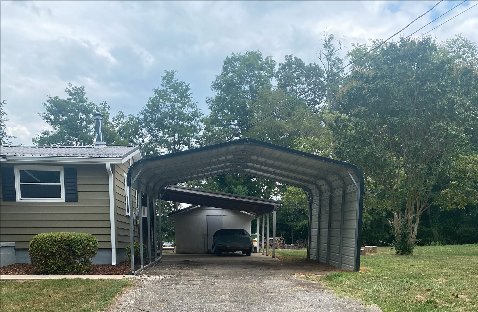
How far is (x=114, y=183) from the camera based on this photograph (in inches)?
428

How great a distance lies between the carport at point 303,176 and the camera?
9.56 m

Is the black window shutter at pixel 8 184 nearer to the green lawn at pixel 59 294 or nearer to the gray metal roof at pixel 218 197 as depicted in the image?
the green lawn at pixel 59 294

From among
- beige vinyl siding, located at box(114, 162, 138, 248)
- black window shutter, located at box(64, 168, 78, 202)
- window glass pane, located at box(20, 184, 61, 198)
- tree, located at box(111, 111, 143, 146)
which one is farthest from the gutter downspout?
tree, located at box(111, 111, 143, 146)

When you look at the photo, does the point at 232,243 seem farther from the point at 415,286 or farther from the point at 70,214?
the point at 415,286

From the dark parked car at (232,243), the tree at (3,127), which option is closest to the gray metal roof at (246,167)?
the dark parked car at (232,243)

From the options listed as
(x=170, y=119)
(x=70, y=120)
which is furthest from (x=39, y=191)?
(x=70, y=120)

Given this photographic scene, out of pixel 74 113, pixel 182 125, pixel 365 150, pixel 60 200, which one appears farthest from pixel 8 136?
pixel 365 150

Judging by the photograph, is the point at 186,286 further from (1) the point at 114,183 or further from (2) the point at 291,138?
(2) the point at 291,138

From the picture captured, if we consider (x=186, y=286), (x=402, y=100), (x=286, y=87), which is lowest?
(x=186, y=286)

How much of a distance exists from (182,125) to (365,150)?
18916mm

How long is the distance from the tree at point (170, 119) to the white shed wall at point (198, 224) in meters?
10.3

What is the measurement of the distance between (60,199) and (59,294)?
448 cm

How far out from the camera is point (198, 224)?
22.0 meters

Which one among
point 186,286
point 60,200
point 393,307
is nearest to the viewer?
point 393,307
